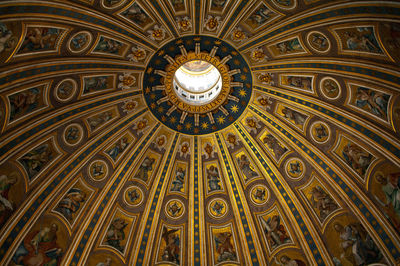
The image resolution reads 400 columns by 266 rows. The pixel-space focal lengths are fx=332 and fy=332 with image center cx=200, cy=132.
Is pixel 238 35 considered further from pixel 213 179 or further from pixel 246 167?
pixel 213 179

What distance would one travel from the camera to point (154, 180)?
19016 mm

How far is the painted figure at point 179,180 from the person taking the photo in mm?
19297

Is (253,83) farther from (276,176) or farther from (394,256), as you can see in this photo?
(394,256)

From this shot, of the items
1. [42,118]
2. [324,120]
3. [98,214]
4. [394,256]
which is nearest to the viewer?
[394,256]

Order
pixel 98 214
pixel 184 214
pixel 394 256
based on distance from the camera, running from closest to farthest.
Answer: pixel 394 256
pixel 98 214
pixel 184 214

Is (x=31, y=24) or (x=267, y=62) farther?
(x=267, y=62)

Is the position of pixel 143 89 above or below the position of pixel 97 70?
above

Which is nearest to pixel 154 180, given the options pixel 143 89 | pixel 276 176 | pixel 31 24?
pixel 143 89

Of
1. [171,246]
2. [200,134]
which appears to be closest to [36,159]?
[171,246]

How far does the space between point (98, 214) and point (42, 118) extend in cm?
579

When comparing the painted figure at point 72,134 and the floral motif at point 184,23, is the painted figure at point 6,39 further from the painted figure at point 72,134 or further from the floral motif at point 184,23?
the floral motif at point 184,23

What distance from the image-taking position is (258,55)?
1659 centimetres

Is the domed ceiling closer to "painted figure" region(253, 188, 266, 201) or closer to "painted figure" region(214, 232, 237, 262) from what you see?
"painted figure" region(214, 232, 237, 262)

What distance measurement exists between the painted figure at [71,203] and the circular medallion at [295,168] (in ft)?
35.2
